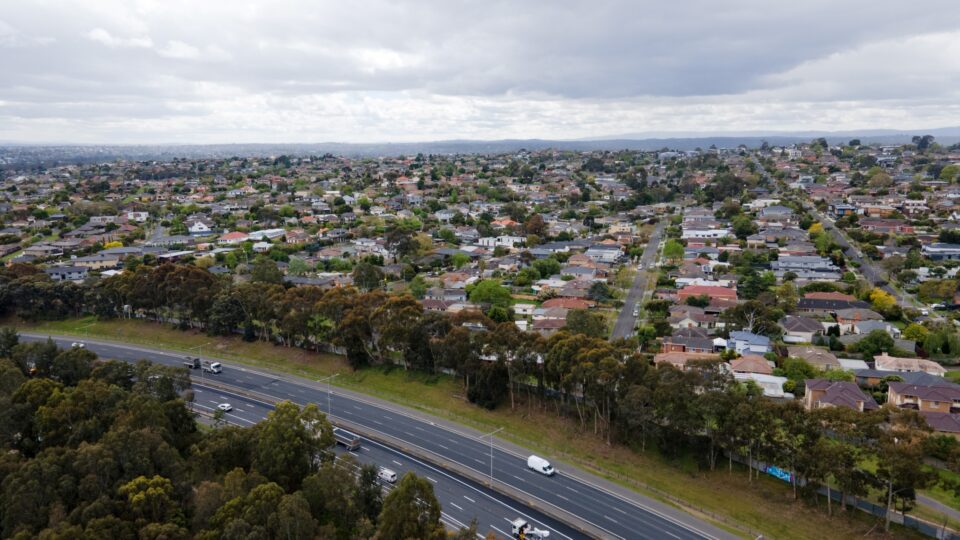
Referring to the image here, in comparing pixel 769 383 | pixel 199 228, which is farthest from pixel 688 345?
pixel 199 228

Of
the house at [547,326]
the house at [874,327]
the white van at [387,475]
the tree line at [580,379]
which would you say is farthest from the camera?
the house at [547,326]

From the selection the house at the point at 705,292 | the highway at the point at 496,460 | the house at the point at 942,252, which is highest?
the house at the point at 942,252

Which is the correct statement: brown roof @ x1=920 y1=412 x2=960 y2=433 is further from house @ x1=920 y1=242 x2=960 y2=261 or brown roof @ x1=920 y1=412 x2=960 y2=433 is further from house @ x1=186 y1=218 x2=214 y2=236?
house @ x1=186 y1=218 x2=214 y2=236

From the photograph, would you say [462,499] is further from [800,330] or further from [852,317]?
[852,317]

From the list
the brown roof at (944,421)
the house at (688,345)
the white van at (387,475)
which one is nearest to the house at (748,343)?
the house at (688,345)

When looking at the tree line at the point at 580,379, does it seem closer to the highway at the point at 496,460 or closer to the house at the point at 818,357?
the highway at the point at 496,460

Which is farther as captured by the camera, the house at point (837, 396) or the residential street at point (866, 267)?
the residential street at point (866, 267)

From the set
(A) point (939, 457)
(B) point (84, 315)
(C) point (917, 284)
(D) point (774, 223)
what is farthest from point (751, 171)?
(B) point (84, 315)
